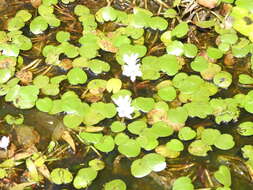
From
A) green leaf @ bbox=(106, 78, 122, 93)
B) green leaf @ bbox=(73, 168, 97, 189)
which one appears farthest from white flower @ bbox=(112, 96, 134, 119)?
green leaf @ bbox=(73, 168, 97, 189)

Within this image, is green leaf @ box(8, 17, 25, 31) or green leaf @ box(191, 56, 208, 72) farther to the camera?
green leaf @ box(8, 17, 25, 31)

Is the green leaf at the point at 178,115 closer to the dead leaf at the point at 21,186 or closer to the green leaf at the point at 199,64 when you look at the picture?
the green leaf at the point at 199,64

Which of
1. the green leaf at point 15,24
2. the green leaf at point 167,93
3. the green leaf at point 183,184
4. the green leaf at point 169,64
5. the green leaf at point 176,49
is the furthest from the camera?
the green leaf at point 15,24

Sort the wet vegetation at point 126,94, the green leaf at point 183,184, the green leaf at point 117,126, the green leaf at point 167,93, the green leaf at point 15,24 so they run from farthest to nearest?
1. the green leaf at point 15,24
2. the green leaf at point 167,93
3. the green leaf at point 117,126
4. the wet vegetation at point 126,94
5. the green leaf at point 183,184

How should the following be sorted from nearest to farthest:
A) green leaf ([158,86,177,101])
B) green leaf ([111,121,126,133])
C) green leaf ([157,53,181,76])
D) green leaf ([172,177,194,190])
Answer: green leaf ([172,177,194,190])
green leaf ([111,121,126,133])
green leaf ([158,86,177,101])
green leaf ([157,53,181,76])

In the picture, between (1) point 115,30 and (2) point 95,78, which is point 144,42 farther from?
(2) point 95,78

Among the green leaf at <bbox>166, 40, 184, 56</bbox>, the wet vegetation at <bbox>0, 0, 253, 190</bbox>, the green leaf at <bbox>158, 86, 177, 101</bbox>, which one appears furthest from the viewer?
the green leaf at <bbox>166, 40, 184, 56</bbox>

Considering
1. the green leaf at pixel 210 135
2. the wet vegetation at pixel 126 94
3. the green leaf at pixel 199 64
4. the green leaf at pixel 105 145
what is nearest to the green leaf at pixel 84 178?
the wet vegetation at pixel 126 94

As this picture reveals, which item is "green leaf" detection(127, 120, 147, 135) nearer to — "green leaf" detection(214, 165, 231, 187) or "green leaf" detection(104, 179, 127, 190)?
"green leaf" detection(104, 179, 127, 190)

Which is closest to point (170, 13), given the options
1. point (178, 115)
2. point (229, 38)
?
point (229, 38)
